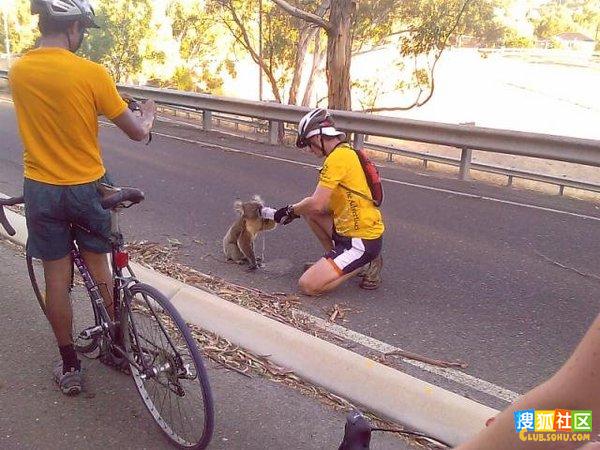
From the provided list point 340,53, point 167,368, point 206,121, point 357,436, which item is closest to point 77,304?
point 167,368

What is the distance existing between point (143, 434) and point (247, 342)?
995 mm

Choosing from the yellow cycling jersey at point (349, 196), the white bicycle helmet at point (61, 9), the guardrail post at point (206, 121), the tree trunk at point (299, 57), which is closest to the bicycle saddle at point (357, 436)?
the white bicycle helmet at point (61, 9)

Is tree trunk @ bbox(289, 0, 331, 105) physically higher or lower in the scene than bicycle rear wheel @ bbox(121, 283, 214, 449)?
higher

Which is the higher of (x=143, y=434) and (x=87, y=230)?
(x=87, y=230)

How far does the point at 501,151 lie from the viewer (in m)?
8.73

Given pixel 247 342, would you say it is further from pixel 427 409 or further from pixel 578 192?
pixel 578 192

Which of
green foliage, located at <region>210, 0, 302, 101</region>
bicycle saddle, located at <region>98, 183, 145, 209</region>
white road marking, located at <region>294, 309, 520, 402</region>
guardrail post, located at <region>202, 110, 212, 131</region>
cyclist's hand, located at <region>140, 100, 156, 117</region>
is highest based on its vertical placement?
green foliage, located at <region>210, 0, 302, 101</region>

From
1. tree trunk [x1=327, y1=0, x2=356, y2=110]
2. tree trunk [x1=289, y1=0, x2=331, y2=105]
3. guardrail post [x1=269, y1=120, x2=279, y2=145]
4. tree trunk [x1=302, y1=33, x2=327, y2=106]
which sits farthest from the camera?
tree trunk [x1=302, y1=33, x2=327, y2=106]

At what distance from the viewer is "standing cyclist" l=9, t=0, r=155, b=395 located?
2.78m

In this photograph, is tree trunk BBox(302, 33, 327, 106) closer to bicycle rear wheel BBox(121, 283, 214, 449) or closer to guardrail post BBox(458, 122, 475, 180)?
guardrail post BBox(458, 122, 475, 180)

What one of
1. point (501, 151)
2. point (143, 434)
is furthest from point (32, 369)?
point (501, 151)

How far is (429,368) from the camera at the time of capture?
12.2 ft

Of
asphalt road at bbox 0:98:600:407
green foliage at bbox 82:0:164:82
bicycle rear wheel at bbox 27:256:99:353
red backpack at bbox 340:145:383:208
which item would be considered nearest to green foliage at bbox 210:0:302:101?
green foliage at bbox 82:0:164:82

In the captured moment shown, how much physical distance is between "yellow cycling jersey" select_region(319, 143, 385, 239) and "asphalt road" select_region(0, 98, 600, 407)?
0.53 m
